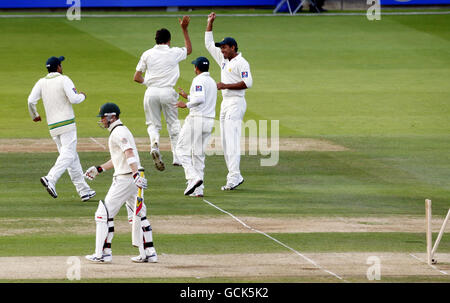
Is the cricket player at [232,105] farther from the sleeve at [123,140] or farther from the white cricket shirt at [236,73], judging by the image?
the sleeve at [123,140]

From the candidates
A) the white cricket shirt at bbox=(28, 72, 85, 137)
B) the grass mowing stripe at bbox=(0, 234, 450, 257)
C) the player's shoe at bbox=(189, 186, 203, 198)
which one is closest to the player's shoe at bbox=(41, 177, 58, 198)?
the white cricket shirt at bbox=(28, 72, 85, 137)

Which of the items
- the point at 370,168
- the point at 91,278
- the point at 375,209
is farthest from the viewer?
the point at 370,168

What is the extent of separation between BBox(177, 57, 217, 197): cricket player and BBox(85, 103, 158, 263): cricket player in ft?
11.4

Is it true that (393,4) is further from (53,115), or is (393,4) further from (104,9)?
→ (53,115)

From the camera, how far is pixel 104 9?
1763 inches

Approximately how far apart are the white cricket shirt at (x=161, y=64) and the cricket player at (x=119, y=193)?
19.4ft

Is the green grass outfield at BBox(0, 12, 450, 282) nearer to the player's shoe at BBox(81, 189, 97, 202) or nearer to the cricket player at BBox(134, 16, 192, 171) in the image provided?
the player's shoe at BBox(81, 189, 97, 202)

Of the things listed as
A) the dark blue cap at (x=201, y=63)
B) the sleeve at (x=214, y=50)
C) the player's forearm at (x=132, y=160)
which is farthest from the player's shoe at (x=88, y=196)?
the player's forearm at (x=132, y=160)

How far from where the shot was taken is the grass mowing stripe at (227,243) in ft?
40.0

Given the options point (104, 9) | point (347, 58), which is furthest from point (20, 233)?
point (104, 9)
